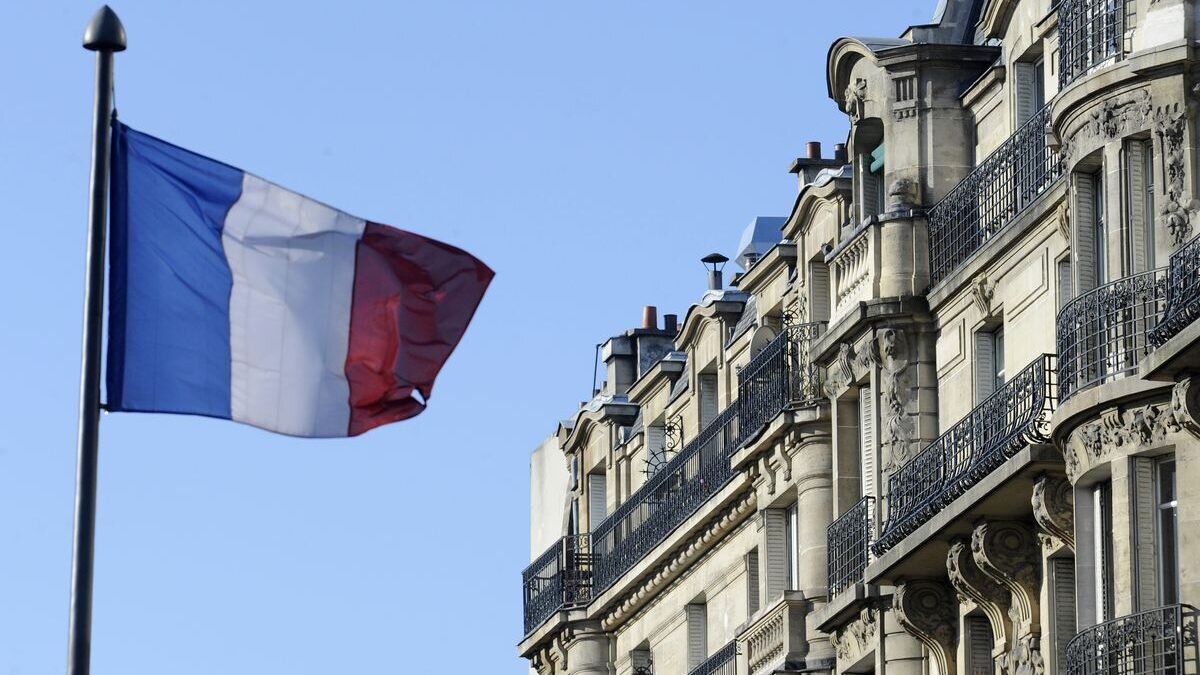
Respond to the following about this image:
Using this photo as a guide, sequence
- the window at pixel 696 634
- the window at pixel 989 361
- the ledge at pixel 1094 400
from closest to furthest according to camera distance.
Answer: the ledge at pixel 1094 400, the window at pixel 989 361, the window at pixel 696 634

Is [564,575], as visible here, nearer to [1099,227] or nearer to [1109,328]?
[1099,227]

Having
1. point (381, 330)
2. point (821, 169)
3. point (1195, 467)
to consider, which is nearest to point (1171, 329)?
point (1195, 467)

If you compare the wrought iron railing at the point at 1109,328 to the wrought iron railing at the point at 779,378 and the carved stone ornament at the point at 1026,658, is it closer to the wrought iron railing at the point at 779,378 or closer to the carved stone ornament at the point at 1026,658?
the carved stone ornament at the point at 1026,658

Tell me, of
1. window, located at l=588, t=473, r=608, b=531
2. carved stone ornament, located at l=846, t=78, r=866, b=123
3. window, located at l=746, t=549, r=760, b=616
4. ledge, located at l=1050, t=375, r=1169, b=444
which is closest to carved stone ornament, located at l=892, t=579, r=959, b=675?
carved stone ornament, located at l=846, t=78, r=866, b=123

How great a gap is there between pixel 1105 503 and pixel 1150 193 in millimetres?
3073

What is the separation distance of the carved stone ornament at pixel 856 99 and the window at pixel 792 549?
639 centimetres

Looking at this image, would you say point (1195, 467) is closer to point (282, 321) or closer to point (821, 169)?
point (282, 321)

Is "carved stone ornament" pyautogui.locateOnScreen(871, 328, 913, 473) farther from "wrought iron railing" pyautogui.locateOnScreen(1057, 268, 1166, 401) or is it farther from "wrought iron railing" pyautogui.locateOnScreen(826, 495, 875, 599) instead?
"wrought iron railing" pyautogui.locateOnScreen(1057, 268, 1166, 401)

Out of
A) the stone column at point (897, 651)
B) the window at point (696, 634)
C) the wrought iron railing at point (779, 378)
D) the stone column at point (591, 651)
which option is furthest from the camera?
the stone column at point (591, 651)

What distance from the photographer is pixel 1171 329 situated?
37594 millimetres

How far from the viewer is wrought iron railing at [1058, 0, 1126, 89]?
132ft

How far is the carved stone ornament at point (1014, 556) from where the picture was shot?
43.7 meters

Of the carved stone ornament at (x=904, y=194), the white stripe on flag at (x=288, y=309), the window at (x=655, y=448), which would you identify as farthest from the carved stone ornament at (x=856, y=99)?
the white stripe on flag at (x=288, y=309)

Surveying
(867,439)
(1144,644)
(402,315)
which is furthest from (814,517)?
(402,315)
